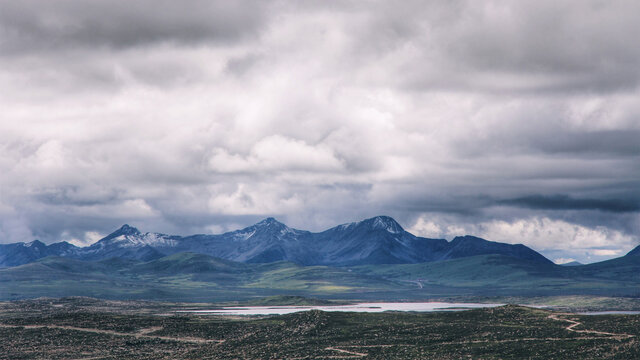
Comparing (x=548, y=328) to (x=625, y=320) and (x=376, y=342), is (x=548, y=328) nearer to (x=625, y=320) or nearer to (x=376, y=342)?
(x=625, y=320)

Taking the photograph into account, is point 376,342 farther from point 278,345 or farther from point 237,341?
point 237,341

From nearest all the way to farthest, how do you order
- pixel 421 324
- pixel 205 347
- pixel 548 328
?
1. pixel 548 328
2. pixel 205 347
3. pixel 421 324

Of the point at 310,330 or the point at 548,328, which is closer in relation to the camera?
the point at 548,328

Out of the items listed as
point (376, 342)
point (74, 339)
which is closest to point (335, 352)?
point (376, 342)

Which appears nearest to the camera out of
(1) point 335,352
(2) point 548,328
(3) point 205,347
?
(1) point 335,352

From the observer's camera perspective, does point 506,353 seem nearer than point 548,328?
Yes

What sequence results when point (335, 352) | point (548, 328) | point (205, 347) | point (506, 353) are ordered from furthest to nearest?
point (205, 347) → point (548, 328) → point (335, 352) → point (506, 353)

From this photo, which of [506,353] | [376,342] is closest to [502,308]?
[376,342]

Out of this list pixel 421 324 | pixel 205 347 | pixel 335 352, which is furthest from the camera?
pixel 421 324

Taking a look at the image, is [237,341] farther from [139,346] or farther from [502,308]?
[502,308]
